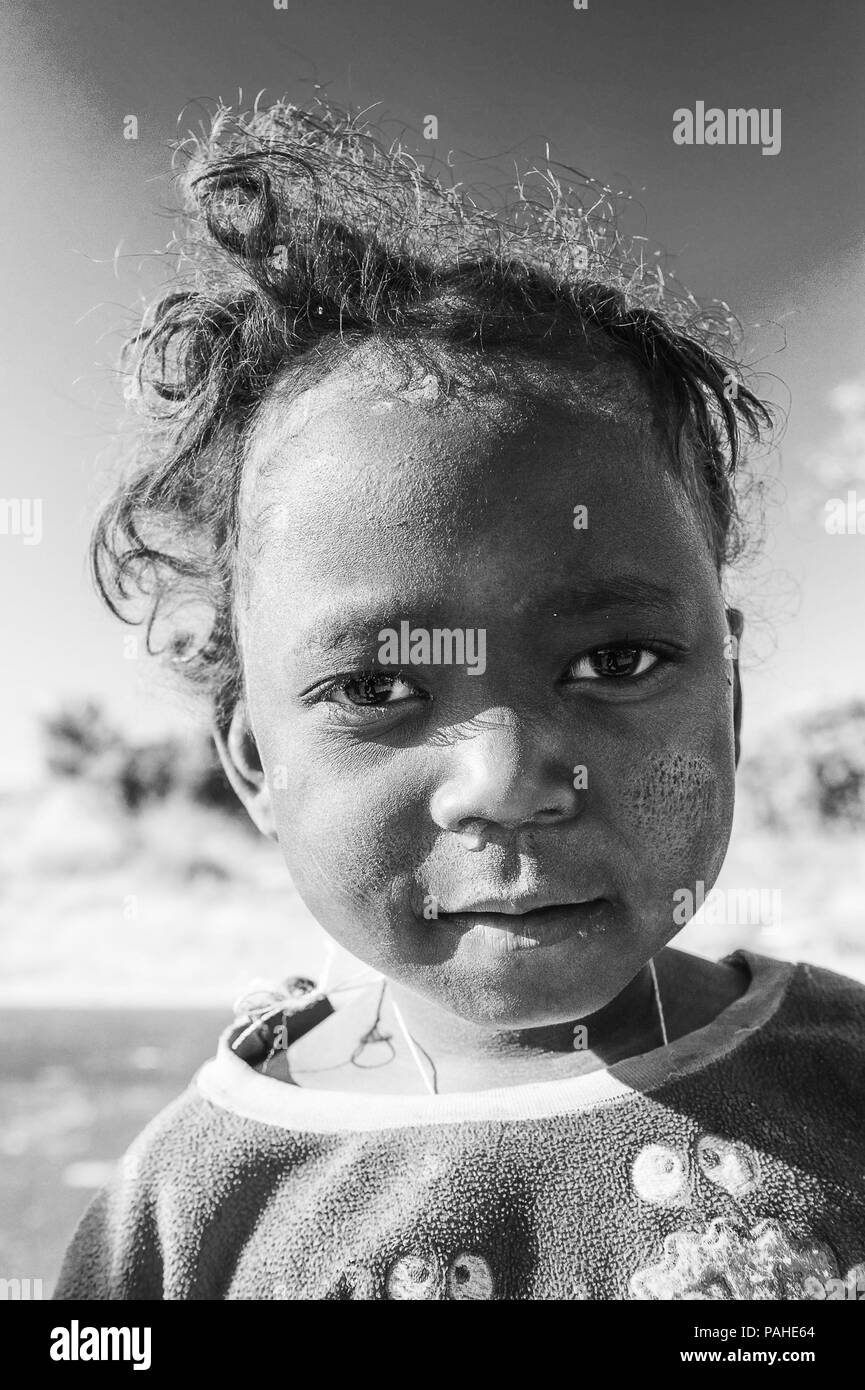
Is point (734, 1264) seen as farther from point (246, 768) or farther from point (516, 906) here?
point (246, 768)

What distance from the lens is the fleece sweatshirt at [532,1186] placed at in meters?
0.67

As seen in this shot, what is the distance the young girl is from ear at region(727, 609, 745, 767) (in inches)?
3.3

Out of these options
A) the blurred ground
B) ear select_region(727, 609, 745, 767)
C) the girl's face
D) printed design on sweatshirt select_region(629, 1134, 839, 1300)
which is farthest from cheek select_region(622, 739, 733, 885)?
the blurred ground

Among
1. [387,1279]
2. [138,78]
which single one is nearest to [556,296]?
[138,78]

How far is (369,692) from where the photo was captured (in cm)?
66

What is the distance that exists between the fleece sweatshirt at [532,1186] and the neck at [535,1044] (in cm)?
3

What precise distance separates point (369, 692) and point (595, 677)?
0.14m

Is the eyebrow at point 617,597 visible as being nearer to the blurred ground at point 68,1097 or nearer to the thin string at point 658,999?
the thin string at point 658,999

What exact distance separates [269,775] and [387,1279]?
35 centimetres

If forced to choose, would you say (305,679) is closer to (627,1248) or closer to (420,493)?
(420,493)

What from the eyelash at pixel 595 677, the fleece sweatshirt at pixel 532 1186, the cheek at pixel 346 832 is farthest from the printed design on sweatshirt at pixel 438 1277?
the eyelash at pixel 595 677

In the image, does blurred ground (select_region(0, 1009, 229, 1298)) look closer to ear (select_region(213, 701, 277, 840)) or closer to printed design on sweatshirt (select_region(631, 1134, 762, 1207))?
ear (select_region(213, 701, 277, 840))

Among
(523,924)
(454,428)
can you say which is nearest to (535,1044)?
(523,924)

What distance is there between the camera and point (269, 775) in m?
0.72
